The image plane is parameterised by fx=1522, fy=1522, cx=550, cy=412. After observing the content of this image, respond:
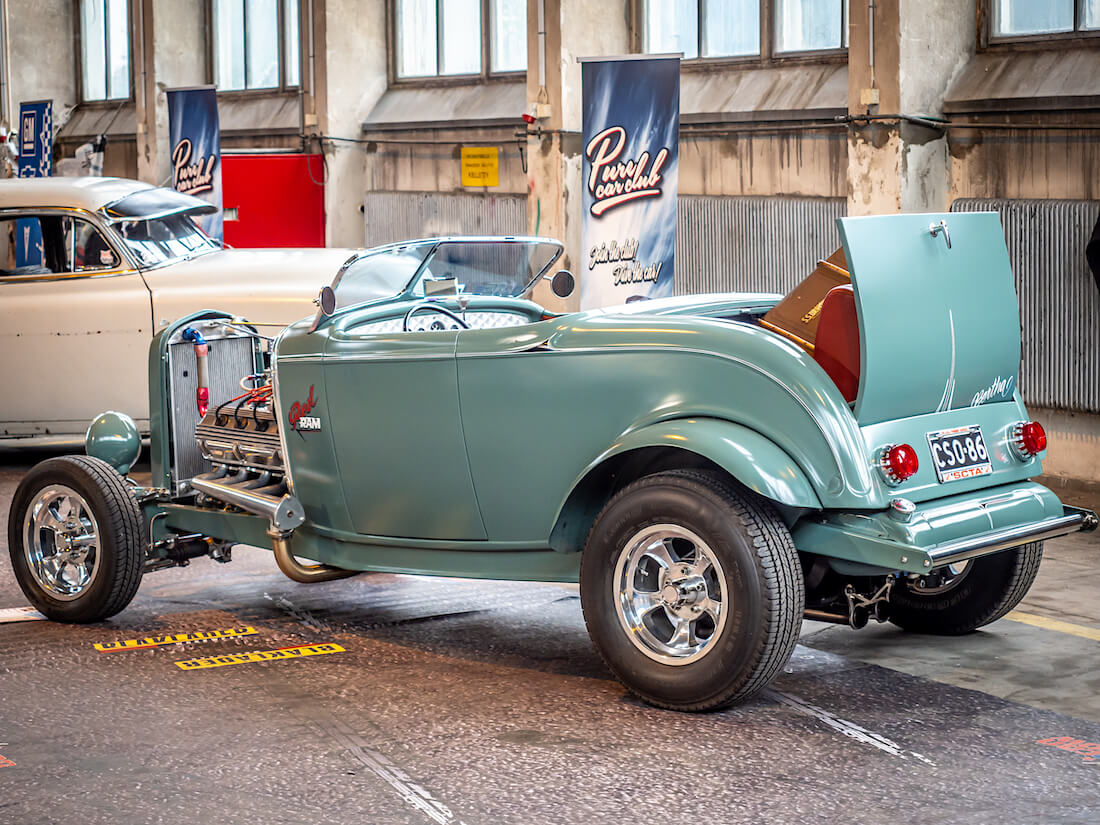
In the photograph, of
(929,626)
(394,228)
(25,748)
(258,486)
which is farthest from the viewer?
(394,228)

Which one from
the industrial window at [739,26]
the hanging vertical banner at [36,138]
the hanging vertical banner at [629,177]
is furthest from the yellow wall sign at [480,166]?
the hanging vertical banner at [36,138]

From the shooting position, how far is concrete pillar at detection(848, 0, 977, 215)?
1077 centimetres

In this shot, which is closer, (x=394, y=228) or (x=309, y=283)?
(x=309, y=283)

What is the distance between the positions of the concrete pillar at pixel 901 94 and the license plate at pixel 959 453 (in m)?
5.42

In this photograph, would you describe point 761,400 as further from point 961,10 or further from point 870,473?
point 961,10

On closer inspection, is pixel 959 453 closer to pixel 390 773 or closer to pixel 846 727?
pixel 846 727

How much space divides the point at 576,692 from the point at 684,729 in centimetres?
58

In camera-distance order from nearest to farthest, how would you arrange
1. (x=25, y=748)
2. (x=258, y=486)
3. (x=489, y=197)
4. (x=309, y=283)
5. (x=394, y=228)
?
1. (x=25, y=748)
2. (x=258, y=486)
3. (x=309, y=283)
4. (x=489, y=197)
5. (x=394, y=228)

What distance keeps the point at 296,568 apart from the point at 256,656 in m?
0.43

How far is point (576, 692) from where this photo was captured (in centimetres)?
547

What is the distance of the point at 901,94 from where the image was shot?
10758mm

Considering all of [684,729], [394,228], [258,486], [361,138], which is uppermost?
[361,138]

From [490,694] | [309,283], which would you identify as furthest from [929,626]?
[309,283]

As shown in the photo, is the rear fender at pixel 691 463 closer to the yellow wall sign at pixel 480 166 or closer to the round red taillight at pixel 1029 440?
the round red taillight at pixel 1029 440
